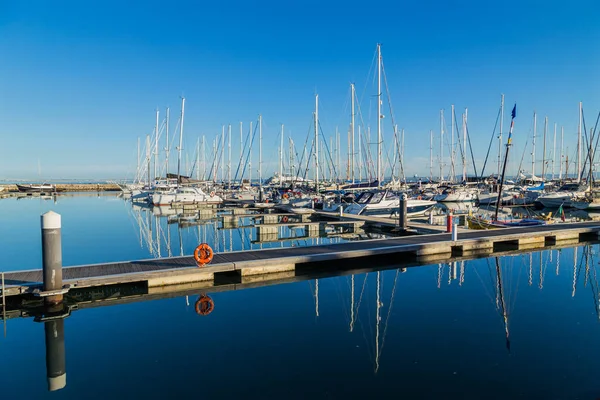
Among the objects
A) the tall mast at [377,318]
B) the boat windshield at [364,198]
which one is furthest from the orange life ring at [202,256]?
the boat windshield at [364,198]

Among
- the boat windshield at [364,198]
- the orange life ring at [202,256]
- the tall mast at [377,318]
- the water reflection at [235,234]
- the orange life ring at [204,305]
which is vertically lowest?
the tall mast at [377,318]

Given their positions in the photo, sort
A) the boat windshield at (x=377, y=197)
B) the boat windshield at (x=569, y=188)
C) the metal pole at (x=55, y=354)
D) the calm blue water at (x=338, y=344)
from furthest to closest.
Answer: the boat windshield at (x=569, y=188) < the boat windshield at (x=377, y=197) < the metal pole at (x=55, y=354) < the calm blue water at (x=338, y=344)

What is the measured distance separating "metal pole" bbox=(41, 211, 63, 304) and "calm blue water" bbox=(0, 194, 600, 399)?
925mm

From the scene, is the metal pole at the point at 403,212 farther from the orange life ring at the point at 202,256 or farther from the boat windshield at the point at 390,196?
the orange life ring at the point at 202,256

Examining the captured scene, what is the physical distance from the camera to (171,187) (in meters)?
53.5

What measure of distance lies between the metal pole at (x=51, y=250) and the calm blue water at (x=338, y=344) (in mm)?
925

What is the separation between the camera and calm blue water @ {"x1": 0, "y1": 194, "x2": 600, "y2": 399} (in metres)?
7.16

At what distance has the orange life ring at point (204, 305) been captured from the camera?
11328 mm

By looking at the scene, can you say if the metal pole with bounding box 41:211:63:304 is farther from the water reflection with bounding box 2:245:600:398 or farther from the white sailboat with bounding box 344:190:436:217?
the white sailboat with bounding box 344:190:436:217

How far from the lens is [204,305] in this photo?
38.8 ft

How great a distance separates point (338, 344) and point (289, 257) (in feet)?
20.3

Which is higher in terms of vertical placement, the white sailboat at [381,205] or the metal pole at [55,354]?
the white sailboat at [381,205]

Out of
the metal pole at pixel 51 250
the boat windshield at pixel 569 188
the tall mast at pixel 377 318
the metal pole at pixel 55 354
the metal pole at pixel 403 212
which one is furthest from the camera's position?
the boat windshield at pixel 569 188

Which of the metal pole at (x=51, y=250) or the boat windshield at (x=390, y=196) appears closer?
the metal pole at (x=51, y=250)
